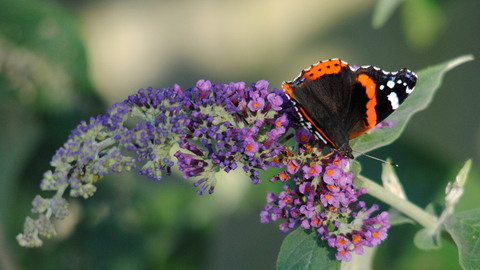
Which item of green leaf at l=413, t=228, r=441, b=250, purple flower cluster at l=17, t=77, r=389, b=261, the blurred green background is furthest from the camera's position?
the blurred green background

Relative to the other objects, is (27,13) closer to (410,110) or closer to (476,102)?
(410,110)

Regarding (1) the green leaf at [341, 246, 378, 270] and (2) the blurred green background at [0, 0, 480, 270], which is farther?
(2) the blurred green background at [0, 0, 480, 270]

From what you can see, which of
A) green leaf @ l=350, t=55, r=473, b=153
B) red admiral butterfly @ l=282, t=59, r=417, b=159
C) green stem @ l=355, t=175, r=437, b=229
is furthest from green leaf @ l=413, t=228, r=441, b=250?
red admiral butterfly @ l=282, t=59, r=417, b=159

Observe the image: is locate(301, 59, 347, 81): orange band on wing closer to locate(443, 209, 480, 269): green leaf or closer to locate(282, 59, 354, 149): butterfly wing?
locate(282, 59, 354, 149): butterfly wing

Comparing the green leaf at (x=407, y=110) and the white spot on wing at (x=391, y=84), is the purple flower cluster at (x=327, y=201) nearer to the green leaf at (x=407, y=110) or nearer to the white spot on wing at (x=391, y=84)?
the green leaf at (x=407, y=110)

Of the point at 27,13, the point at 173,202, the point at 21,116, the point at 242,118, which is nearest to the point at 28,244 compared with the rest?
the point at 242,118

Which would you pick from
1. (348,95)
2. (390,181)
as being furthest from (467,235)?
(348,95)

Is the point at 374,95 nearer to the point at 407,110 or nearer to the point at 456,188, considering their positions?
the point at 407,110
